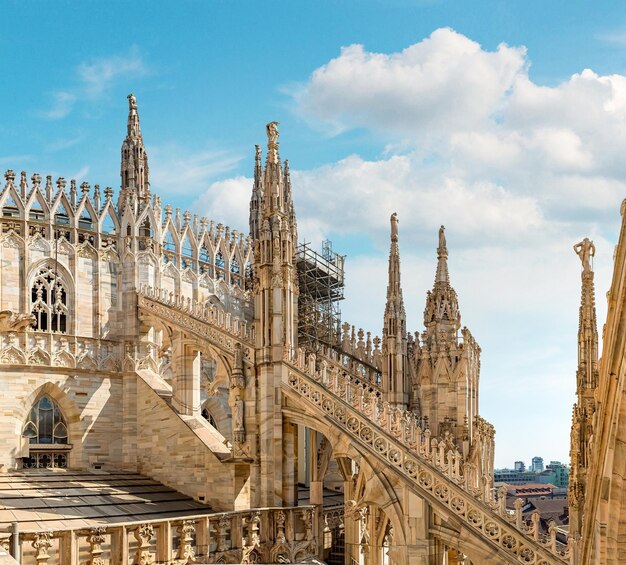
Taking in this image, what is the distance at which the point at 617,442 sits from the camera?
9.30 metres

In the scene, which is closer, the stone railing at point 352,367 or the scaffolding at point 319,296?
the stone railing at point 352,367

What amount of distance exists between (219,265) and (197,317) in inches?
395

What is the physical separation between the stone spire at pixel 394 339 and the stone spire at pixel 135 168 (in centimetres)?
973

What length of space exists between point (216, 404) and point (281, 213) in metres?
12.3

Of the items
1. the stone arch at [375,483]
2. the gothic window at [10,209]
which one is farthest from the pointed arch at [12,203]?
the stone arch at [375,483]

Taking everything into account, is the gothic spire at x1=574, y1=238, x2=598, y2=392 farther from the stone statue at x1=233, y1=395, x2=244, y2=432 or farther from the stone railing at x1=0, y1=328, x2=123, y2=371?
the stone railing at x1=0, y1=328, x2=123, y2=371

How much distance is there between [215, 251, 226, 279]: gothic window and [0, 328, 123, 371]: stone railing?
25.1 feet

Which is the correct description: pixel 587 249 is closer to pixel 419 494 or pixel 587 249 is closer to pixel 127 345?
pixel 419 494

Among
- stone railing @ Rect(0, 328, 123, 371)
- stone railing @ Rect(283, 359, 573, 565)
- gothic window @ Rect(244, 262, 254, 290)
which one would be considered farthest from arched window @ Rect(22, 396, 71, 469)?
gothic window @ Rect(244, 262, 254, 290)

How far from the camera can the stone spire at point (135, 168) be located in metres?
31.4

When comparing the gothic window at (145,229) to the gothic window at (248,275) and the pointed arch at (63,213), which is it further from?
the gothic window at (248,275)

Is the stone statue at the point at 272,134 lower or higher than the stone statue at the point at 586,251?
higher

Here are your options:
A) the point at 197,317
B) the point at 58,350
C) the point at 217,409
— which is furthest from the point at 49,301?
the point at 217,409

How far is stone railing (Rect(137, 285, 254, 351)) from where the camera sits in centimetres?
2417
